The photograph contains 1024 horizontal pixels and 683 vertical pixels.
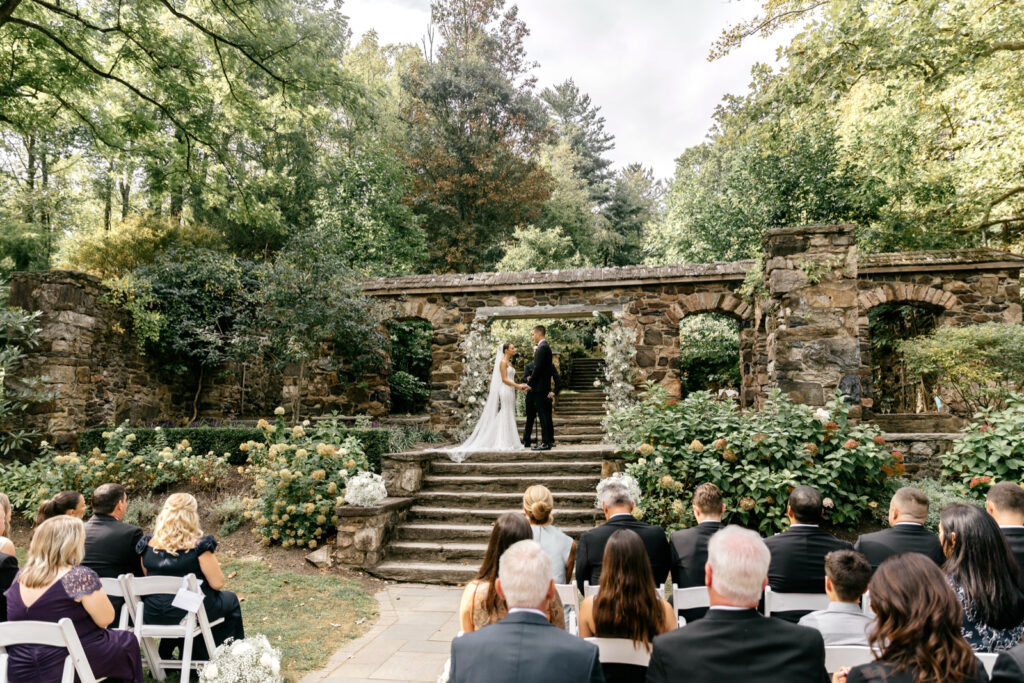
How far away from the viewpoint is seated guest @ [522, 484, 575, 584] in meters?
3.62

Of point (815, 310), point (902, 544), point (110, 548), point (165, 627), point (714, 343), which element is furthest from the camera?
point (714, 343)

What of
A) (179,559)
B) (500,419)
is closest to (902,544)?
(179,559)

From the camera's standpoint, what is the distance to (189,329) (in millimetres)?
11961

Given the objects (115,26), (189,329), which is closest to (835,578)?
(115,26)

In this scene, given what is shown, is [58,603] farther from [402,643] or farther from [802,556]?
[802,556]

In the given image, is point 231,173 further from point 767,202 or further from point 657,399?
point 767,202

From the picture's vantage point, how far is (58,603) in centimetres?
290

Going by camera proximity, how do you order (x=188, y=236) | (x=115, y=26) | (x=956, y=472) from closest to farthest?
(x=956, y=472) < (x=115, y=26) < (x=188, y=236)

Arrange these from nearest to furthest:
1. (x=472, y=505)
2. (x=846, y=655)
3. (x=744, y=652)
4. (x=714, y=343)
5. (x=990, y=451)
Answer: (x=744, y=652) < (x=846, y=655) < (x=990, y=451) < (x=472, y=505) < (x=714, y=343)

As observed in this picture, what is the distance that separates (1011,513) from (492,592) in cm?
258

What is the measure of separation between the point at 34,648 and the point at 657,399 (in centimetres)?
578

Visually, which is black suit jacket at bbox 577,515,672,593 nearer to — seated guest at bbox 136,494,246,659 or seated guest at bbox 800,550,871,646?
seated guest at bbox 800,550,871,646

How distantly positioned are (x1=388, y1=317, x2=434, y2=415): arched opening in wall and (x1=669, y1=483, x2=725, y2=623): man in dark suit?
37.1 ft

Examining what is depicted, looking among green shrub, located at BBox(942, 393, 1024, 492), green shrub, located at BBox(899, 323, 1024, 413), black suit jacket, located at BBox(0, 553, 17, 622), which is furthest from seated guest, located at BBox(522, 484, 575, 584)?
green shrub, located at BBox(899, 323, 1024, 413)
